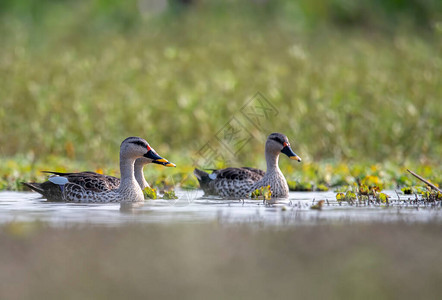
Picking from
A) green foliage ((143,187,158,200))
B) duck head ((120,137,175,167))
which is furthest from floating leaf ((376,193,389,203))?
green foliage ((143,187,158,200))

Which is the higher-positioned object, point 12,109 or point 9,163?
point 12,109

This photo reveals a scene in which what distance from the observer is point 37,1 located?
25.7 meters

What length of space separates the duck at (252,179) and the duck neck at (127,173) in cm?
131

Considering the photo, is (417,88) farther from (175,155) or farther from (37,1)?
(37,1)

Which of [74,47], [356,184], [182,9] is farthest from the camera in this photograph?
[182,9]

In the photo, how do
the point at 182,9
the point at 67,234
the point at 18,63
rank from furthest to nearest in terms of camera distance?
the point at 182,9
the point at 18,63
the point at 67,234

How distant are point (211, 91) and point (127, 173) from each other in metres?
6.87

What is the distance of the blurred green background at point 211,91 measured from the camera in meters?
15.1

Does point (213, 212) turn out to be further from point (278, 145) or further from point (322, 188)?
point (322, 188)

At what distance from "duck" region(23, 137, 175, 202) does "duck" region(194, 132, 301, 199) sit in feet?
3.22

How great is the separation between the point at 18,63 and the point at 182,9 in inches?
376

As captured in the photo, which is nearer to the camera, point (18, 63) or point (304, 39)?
point (18, 63)

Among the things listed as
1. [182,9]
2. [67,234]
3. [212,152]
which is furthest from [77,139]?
[182,9]

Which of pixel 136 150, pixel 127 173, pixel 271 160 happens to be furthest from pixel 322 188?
pixel 127 173
